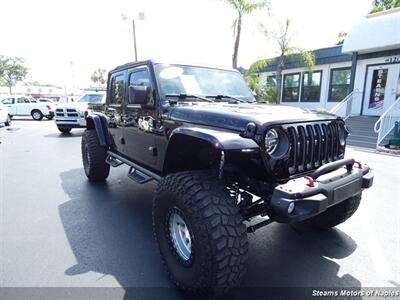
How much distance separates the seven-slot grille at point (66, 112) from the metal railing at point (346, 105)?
38.0 feet

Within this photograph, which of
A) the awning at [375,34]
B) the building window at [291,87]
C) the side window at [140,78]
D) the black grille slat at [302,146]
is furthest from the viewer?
the building window at [291,87]

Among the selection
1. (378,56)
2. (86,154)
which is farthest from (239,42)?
(86,154)

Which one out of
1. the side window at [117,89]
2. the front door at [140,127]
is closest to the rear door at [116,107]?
the side window at [117,89]

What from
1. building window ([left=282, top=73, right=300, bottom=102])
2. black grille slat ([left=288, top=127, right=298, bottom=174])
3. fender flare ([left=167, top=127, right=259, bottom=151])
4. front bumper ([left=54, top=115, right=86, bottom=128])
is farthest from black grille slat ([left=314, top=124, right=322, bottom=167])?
building window ([left=282, top=73, right=300, bottom=102])

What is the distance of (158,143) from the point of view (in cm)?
326

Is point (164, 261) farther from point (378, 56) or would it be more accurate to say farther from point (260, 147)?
point (378, 56)

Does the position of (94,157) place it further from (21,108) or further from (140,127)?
(21,108)

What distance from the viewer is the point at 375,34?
11805 mm

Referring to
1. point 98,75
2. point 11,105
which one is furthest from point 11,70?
point 11,105

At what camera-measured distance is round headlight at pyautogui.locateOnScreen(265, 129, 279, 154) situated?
88.0 inches

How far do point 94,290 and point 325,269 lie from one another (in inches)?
83.7

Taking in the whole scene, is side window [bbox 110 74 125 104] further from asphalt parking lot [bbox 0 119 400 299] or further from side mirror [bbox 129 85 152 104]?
asphalt parking lot [bbox 0 119 400 299]

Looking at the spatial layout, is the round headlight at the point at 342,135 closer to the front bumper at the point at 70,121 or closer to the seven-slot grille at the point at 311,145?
the seven-slot grille at the point at 311,145

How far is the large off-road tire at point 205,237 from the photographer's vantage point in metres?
2.00
